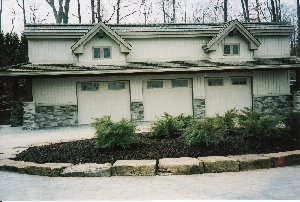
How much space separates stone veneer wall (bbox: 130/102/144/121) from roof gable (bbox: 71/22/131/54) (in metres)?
2.95

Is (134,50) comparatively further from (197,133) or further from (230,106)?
(197,133)

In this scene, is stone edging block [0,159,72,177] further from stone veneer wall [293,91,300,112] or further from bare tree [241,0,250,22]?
bare tree [241,0,250,22]

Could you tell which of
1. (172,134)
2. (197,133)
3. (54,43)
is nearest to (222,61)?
(54,43)

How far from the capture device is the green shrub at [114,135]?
25.2 feet

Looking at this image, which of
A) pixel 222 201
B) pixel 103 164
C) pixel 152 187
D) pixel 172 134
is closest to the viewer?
pixel 222 201

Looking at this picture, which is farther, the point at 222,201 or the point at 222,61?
the point at 222,61

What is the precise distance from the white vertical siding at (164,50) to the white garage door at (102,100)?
223cm

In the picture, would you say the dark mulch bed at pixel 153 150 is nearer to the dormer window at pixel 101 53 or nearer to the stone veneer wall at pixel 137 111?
the stone veneer wall at pixel 137 111

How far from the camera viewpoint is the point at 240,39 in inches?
759

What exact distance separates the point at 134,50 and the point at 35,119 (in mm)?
6525

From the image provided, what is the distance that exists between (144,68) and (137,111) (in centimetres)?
224

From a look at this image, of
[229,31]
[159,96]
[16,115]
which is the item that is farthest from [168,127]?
[229,31]

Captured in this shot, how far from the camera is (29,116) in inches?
634

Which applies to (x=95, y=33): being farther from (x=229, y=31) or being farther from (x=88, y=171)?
(x=88, y=171)
